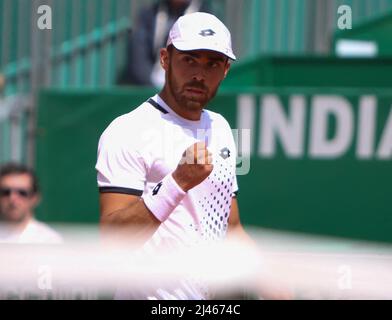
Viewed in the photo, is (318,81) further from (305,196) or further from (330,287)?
(330,287)

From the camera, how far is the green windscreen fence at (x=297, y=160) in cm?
726

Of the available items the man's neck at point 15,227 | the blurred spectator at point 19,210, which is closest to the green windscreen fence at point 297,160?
the blurred spectator at point 19,210

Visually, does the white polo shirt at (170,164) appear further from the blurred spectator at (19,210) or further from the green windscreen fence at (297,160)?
the green windscreen fence at (297,160)

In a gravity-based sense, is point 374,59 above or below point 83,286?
above

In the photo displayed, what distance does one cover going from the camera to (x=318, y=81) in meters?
7.67

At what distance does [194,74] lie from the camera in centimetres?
297

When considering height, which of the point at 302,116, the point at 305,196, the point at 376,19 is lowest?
the point at 305,196

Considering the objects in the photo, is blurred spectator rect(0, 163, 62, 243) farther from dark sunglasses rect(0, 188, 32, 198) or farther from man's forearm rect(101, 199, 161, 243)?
man's forearm rect(101, 199, 161, 243)

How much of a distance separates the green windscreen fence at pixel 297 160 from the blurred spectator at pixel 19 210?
148 centimetres

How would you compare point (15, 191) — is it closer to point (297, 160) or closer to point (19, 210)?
point (19, 210)

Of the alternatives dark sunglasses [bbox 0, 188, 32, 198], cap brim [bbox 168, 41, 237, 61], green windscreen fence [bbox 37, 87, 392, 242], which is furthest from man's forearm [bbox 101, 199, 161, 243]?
green windscreen fence [bbox 37, 87, 392, 242]

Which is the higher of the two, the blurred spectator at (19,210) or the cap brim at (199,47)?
the cap brim at (199,47)

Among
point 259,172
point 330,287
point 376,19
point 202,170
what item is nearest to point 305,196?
point 259,172

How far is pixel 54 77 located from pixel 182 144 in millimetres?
4991
